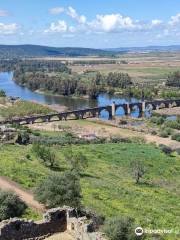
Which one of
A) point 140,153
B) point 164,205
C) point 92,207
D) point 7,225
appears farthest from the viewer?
point 140,153

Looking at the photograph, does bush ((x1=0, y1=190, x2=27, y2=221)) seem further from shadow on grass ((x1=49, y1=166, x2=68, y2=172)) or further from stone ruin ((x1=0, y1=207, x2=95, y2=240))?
shadow on grass ((x1=49, y1=166, x2=68, y2=172))

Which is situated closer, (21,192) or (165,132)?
(21,192)

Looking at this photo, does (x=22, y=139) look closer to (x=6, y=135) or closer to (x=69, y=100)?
(x=6, y=135)

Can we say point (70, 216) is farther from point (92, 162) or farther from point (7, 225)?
point (92, 162)

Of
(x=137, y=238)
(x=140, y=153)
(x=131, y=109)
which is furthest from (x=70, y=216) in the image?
(x=131, y=109)

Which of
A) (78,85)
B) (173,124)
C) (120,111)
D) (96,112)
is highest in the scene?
(78,85)

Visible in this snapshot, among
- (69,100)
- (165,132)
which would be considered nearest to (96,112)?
(165,132)

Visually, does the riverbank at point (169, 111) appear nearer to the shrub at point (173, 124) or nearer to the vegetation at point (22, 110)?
the shrub at point (173, 124)
